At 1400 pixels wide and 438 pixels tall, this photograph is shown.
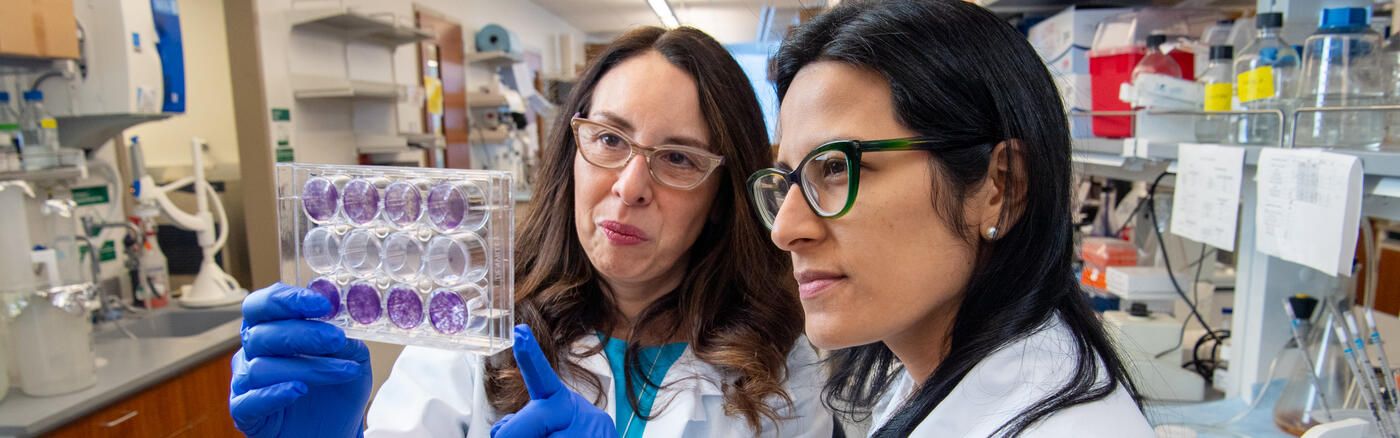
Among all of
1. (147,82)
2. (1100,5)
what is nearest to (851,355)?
(1100,5)

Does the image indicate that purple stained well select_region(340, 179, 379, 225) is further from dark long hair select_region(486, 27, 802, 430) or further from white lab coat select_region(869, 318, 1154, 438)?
white lab coat select_region(869, 318, 1154, 438)

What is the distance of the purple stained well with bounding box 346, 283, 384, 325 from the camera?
0.97 m

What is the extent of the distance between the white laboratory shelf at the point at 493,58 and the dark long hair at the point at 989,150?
5006 millimetres

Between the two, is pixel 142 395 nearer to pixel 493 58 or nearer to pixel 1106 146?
pixel 1106 146

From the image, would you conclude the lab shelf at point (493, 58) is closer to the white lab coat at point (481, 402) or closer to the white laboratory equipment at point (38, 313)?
the white laboratory equipment at point (38, 313)

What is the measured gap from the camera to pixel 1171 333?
6.08 ft

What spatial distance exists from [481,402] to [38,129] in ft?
6.20

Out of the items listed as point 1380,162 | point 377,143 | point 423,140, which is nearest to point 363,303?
point 1380,162

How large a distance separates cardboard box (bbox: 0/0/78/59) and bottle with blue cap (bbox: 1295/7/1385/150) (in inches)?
112

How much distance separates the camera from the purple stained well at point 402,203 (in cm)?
93

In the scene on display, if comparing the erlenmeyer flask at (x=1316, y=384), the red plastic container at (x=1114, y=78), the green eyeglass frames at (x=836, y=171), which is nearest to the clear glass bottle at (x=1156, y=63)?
the red plastic container at (x=1114, y=78)

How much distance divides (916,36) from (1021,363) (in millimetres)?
374

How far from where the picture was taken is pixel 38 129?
2180 millimetres

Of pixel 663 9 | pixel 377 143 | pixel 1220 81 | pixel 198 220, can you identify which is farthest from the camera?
pixel 663 9
